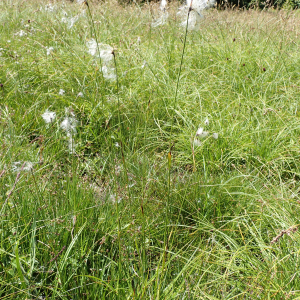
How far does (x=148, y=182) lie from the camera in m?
1.69

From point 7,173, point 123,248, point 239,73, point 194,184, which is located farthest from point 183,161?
point 239,73

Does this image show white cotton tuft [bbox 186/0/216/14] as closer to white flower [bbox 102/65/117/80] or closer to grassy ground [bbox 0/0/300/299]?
grassy ground [bbox 0/0/300/299]

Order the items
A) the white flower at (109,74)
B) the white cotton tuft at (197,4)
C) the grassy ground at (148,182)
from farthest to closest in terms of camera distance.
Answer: the white flower at (109,74) → the grassy ground at (148,182) → the white cotton tuft at (197,4)

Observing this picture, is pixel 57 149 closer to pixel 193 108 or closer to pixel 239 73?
pixel 193 108

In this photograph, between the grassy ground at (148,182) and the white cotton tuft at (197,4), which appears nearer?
→ the white cotton tuft at (197,4)

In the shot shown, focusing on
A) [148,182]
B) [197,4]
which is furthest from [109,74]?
[197,4]

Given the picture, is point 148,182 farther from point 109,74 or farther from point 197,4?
point 109,74

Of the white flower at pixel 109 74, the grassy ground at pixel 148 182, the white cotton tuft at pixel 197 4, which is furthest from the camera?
the white flower at pixel 109 74

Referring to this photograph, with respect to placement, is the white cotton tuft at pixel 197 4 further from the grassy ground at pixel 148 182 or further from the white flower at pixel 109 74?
the white flower at pixel 109 74

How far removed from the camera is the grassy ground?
3.80 ft

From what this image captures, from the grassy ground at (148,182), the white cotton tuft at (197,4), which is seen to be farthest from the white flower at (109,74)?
the white cotton tuft at (197,4)

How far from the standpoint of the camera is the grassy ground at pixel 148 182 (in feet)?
3.80

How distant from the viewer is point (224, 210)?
170cm

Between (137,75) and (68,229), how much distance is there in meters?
2.22
